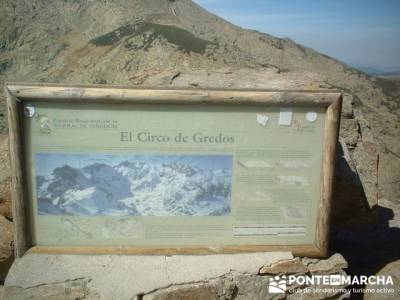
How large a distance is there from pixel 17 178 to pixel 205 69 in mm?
2101

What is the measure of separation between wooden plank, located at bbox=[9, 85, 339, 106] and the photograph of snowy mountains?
0.35m

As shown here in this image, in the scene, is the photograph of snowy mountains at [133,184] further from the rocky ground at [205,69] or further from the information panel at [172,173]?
the rocky ground at [205,69]

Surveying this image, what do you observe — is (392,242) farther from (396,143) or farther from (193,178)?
(396,143)

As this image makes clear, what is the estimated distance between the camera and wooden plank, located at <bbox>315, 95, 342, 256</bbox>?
2.62 m

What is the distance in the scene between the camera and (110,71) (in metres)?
5.69

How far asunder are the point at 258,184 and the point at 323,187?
0.42 m

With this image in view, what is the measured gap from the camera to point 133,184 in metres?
2.68

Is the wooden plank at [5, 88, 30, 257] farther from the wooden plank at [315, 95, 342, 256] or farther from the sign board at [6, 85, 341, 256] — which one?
the wooden plank at [315, 95, 342, 256]

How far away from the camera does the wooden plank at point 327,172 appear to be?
2621 mm

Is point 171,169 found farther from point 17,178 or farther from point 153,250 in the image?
point 17,178

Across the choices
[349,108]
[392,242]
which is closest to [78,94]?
[349,108]

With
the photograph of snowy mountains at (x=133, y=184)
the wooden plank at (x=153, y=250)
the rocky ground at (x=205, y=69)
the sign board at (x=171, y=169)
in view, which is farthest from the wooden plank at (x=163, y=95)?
the wooden plank at (x=153, y=250)

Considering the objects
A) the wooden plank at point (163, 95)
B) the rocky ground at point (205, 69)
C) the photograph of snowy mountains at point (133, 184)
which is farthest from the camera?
the rocky ground at point (205, 69)

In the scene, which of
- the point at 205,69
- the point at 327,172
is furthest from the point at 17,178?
the point at 205,69
